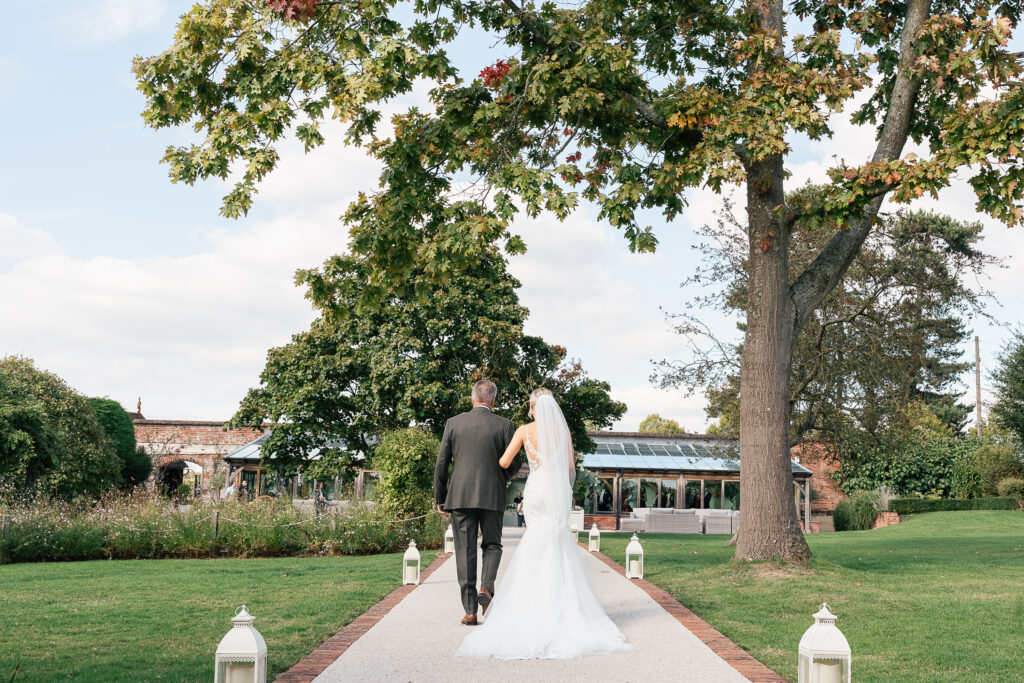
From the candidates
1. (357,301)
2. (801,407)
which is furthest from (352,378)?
(801,407)

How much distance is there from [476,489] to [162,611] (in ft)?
12.0

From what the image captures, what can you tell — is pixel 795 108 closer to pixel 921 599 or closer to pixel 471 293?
pixel 921 599

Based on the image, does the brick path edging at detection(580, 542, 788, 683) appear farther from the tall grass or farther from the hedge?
the hedge

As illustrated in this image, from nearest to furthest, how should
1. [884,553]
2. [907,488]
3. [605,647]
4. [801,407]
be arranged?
[605,647]
[884,553]
[801,407]
[907,488]

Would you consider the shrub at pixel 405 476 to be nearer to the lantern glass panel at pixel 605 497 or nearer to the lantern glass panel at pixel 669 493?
the lantern glass panel at pixel 605 497

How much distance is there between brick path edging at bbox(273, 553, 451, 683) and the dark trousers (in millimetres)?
886

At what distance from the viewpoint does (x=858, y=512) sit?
29812 mm

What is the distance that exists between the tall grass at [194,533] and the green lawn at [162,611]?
4.37 feet

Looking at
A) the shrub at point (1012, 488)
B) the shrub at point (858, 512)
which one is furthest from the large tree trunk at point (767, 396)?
the shrub at point (1012, 488)

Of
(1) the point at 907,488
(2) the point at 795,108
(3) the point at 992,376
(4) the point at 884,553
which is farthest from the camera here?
(1) the point at 907,488

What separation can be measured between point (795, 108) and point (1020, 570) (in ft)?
26.1

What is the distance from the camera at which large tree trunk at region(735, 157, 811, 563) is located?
38.0 ft

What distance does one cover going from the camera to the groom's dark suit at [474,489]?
290 inches

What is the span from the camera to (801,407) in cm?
2394
